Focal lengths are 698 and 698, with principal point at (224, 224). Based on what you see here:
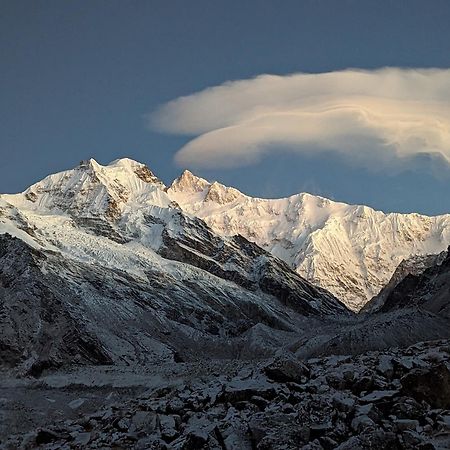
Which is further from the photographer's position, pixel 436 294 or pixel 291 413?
pixel 436 294

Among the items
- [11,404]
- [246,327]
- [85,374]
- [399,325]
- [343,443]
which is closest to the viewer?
[343,443]

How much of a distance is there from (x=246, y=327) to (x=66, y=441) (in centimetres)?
16073

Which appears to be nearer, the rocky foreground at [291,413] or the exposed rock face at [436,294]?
the rocky foreground at [291,413]

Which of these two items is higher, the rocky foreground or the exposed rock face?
the exposed rock face

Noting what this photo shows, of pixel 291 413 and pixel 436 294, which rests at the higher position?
pixel 436 294

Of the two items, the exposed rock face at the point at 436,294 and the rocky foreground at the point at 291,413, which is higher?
the exposed rock face at the point at 436,294

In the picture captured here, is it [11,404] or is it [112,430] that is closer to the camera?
[112,430]

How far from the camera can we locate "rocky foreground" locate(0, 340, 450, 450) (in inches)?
943

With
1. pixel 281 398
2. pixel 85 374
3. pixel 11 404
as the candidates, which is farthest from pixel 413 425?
pixel 85 374

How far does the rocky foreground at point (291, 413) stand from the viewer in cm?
2395

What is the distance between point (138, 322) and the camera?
6289 inches

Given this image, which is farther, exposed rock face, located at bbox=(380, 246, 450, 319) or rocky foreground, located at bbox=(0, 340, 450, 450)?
exposed rock face, located at bbox=(380, 246, 450, 319)

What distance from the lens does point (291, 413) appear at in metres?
25.5

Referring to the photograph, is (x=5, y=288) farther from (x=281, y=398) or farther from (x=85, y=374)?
(x=281, y=398)
